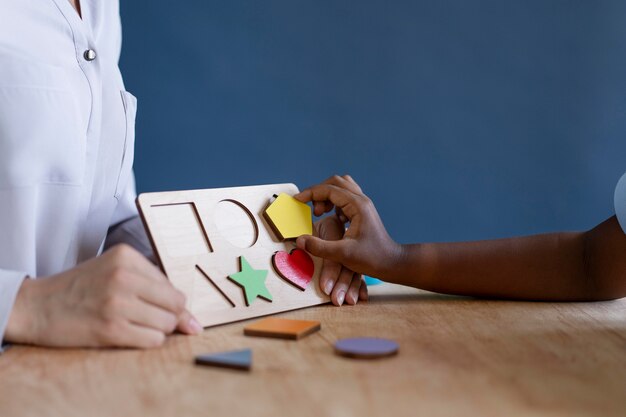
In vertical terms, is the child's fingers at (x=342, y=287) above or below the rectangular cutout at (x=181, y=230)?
below

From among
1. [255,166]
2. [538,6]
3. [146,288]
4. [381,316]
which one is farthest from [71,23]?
[538,6]

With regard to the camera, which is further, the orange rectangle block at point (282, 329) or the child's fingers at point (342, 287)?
the child's fingers at point (342, 287)

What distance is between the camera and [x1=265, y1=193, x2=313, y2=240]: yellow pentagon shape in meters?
0.83

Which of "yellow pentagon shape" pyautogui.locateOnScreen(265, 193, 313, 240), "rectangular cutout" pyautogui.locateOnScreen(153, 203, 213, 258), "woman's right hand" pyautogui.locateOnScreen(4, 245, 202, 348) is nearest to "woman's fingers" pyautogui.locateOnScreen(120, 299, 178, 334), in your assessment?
"woman's right hand" pyautogui.locateOnScreen(4, 245, 202, 348)

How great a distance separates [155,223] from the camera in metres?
0.71

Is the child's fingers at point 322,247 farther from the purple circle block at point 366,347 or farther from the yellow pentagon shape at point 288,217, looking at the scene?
the purple circle block at point 366,347

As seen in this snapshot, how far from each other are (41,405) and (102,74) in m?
0.57

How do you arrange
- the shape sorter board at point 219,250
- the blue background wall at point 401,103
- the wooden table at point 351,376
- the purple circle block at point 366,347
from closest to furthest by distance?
the wooden table at point 351,376
the purple circle block at point 366,347
the shape sorter board at point 219,250
the blue background wall at point 401,103

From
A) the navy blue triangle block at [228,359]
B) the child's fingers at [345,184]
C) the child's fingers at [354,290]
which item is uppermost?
the child's fingers at [345,184]

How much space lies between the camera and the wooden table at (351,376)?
42 cm

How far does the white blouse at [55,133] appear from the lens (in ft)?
2.49

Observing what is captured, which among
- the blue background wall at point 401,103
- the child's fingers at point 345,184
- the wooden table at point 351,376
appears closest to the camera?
the wooden table at point 351,376

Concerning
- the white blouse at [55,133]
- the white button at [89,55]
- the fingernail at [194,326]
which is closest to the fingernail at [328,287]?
the fingernail at [194,326]

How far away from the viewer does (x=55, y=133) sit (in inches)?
31.0
